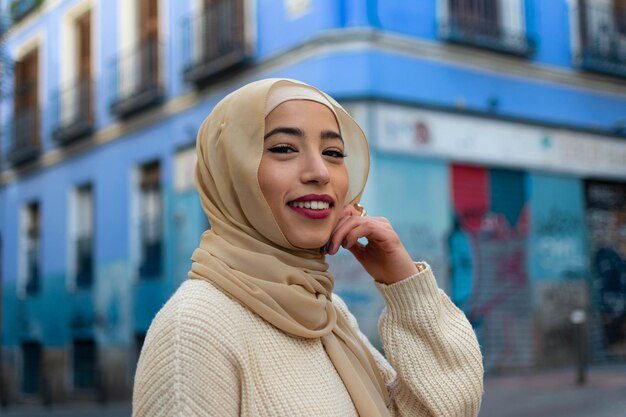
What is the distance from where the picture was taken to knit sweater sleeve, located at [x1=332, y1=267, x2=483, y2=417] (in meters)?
1.81

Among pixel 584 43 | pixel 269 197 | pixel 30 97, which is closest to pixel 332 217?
pixel 269 197

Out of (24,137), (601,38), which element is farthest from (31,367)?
(601,38)

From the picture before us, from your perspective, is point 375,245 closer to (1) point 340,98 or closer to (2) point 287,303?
(2) point 287,303

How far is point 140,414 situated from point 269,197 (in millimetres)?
523

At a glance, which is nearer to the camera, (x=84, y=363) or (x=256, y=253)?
(x=256, y=253)

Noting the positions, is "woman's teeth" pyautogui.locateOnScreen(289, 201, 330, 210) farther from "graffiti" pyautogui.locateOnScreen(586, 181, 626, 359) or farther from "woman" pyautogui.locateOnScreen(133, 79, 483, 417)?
"graffiti" pyautogui.locateOnScreen(586, 181, 626, 359)

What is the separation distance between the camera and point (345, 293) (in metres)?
9.38

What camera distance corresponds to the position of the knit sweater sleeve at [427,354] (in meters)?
1.81

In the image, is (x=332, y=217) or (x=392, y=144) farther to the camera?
(x=392, y=144)

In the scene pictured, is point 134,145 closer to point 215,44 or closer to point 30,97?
point 215,44

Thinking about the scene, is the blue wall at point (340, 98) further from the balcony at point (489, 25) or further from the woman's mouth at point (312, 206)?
the woman's mouth at point (312, 206)

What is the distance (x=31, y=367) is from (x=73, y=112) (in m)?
5.72

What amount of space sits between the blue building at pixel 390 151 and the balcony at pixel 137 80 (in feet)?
0.12

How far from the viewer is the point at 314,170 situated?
1691 mm
